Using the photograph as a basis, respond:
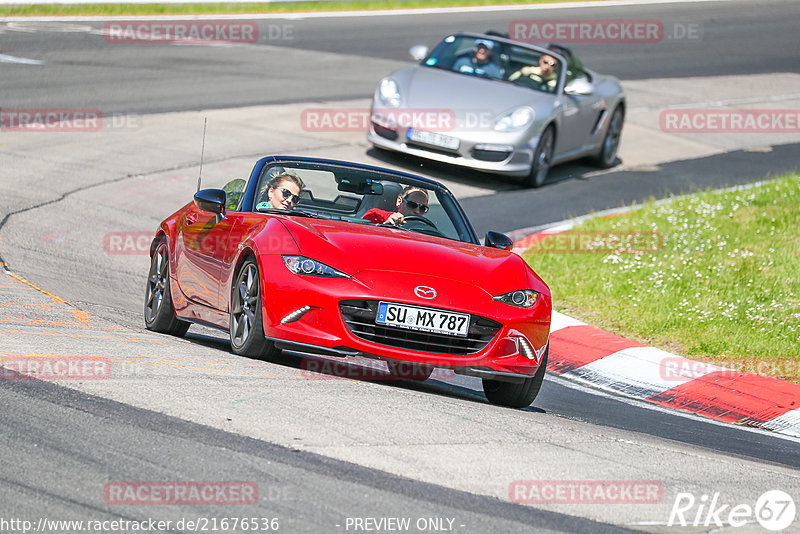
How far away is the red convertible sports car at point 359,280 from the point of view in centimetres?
680

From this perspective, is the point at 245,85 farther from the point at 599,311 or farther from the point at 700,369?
the point at 700,369

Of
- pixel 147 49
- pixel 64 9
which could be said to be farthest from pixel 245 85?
pixel 64 9

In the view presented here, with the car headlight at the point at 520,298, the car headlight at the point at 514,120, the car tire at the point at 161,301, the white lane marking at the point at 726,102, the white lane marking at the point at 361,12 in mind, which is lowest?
the white lane marking at the point at 361,12

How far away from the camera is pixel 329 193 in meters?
8.32

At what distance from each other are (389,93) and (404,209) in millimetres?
7845

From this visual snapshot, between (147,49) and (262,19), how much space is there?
19.0ft

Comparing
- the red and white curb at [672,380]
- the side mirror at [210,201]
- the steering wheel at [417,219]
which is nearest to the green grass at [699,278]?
the red and white curb at [672,380]

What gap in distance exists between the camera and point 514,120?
1561cm

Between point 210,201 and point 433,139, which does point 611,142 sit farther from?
point 210,201

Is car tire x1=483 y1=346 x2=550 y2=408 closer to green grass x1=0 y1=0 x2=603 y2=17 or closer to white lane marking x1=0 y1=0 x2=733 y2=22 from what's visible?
white lane marking x1=0 y1=0 x2=733 y2=22

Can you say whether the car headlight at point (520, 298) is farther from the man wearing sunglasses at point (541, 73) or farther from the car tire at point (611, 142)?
the car tire at point (611, 142)

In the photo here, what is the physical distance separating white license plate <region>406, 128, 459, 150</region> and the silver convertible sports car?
0.01m

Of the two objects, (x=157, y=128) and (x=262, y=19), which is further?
(x=262, y=19)

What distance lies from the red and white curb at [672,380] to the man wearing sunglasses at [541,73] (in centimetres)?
728
